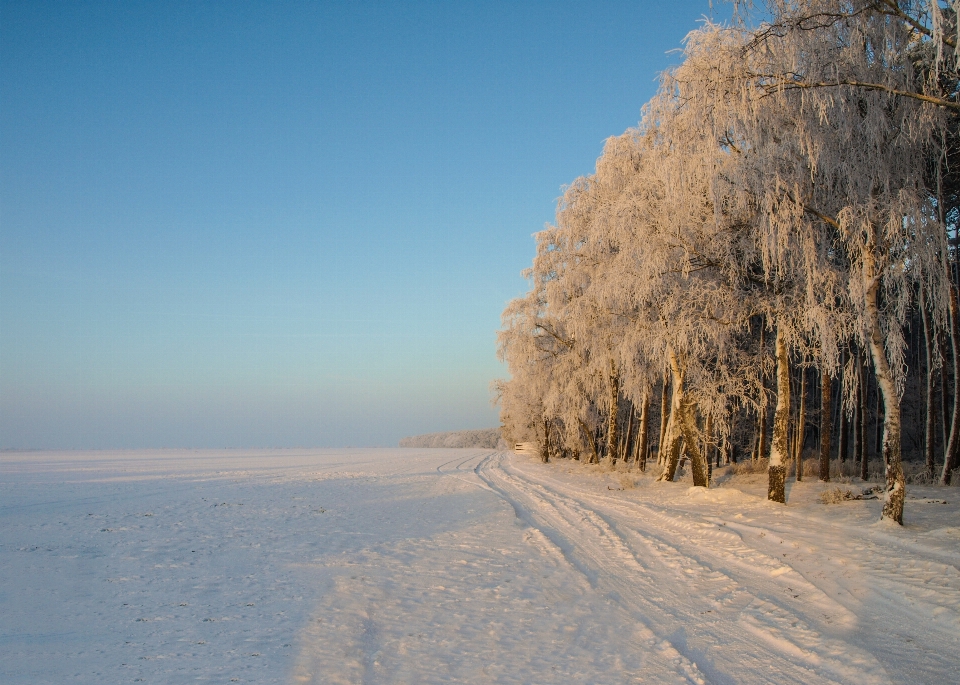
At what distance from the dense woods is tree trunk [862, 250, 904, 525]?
0.03 meters

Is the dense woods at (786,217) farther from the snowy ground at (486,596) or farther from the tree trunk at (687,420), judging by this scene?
the snowy ground at (486,596)

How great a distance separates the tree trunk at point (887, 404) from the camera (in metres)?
9.55

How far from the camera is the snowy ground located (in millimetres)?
4848

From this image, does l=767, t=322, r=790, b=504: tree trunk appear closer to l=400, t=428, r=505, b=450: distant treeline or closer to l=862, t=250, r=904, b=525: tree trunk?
l=862, t=250, r=904, b=525: tree trunk

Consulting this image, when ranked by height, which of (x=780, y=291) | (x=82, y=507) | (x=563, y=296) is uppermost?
(x=563, y=296)

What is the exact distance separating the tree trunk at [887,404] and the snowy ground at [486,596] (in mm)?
472

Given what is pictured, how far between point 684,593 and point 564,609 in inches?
62.9

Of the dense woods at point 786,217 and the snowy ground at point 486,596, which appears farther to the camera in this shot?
the dense woods at point 786,217

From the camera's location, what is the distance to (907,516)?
1079 centimetres

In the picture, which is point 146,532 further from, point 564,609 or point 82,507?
point 564,609

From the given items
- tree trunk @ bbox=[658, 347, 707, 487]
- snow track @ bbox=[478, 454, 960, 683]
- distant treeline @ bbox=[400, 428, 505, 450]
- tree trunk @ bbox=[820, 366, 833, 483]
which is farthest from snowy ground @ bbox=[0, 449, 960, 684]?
distant treeline @ bbox=[400, 428, 505, 450]

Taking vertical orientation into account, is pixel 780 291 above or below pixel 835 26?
below

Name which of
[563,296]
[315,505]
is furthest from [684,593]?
[563,296]

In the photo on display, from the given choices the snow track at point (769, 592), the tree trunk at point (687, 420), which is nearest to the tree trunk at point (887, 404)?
the snow track at point (769, 592)
